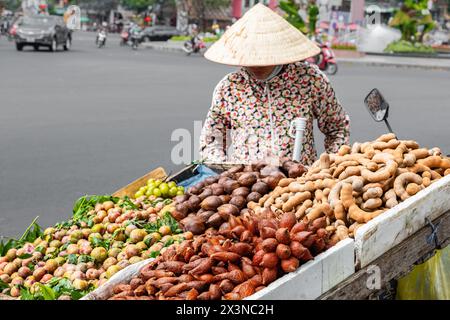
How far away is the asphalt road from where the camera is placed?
711 centimetres

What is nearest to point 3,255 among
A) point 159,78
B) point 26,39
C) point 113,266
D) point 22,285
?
point 22,285

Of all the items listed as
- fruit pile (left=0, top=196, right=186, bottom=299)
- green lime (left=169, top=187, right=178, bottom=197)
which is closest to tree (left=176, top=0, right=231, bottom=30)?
green lime (left=169, top=187, right=178, bottom=197)

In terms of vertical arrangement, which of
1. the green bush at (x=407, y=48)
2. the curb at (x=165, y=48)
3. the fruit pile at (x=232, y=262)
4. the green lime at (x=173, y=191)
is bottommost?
the curb at (x=165, y=48)

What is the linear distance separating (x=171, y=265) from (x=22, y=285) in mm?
902

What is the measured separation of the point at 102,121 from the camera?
36.3 ft

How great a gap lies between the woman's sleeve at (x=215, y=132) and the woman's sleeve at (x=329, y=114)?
0.57 metres

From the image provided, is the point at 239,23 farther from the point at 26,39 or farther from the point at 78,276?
the point at 26,39

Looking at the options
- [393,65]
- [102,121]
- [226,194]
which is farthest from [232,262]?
[393,65]

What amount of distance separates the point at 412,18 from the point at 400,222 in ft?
107

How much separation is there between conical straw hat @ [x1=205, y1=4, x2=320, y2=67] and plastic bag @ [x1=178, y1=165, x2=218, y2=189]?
24.8 inches

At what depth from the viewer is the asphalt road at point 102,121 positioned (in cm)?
711

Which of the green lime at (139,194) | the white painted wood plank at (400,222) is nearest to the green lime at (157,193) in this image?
the green lime at (139,194)

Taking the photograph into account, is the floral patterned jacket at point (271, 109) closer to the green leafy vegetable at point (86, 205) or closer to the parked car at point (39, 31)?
the green leafy vegetable at point (86, 205)

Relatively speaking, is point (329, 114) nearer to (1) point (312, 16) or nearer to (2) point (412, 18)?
(1) point (312, 16)
